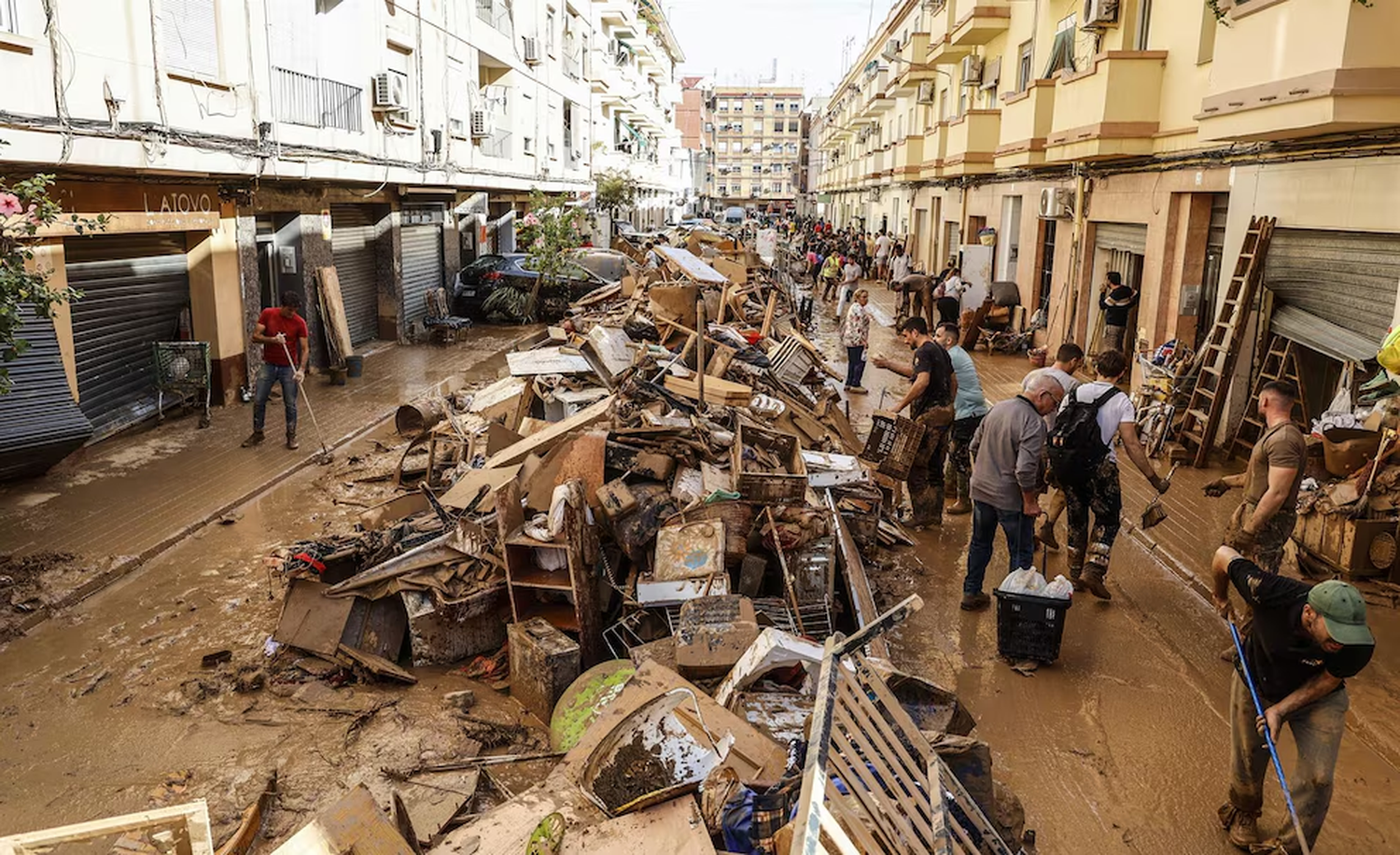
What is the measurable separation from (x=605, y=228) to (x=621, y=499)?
113 feet

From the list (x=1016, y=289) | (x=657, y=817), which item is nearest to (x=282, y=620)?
(x=657, y=817)

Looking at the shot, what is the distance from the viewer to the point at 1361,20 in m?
8.01

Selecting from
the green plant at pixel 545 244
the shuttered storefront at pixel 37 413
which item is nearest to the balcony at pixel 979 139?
the green plant at pixel 545 244

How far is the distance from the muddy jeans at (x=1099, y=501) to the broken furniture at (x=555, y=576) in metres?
3.68

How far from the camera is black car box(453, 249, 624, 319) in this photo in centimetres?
2323

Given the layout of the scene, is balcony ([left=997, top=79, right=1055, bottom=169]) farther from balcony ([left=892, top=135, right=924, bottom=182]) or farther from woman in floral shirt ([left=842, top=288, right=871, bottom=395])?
balcony ([left=892, top=135, right=924, bottom=182])

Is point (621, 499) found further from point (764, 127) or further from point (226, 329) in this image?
point (764, 127)

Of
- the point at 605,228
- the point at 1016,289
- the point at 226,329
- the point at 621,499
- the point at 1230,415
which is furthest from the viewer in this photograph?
the point at 605,228

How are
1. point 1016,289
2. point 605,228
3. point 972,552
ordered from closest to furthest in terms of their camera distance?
point 972,552 < point 1016,289 < point 605,228

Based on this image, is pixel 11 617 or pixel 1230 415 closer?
pixel 11 617

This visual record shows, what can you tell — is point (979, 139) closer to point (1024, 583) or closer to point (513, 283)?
point (513, 283)

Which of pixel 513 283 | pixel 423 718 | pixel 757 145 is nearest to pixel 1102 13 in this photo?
pixel 513 283

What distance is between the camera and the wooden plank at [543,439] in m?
8.38

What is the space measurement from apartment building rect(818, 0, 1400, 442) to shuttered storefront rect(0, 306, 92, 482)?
11.7 metres
